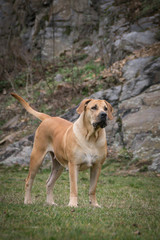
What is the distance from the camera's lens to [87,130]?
530 cm

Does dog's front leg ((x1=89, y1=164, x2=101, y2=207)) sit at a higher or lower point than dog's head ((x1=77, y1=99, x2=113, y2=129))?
lower

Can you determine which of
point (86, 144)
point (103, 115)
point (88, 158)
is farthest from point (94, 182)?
point (103, 115)

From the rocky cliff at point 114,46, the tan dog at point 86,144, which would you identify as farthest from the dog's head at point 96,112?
the rocky cliff at point 114,46

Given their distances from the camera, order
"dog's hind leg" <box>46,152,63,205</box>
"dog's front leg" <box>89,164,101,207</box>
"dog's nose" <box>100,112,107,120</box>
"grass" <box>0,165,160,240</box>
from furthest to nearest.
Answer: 1. "dog's hind leg" <box>46,152,63,205</box>
2. "dog's front leg" <box>89,164,101,207</box>
3. "dog's nose" <box>100,112,107,120</box>
4. "grass" <box>0,165,160,240</box>

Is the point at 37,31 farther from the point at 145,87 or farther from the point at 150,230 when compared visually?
the point at 150,230

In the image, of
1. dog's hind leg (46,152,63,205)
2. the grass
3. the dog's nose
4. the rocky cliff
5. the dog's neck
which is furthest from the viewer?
the rocky cliff

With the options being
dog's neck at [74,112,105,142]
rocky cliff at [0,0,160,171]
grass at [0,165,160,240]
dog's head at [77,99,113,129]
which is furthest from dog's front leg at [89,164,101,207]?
rocky cliff at [0,0,160,171]

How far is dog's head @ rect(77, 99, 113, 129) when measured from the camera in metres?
5.12

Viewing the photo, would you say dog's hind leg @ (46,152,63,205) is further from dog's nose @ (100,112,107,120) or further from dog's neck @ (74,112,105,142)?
dog's nose @ (100,112,107,120)

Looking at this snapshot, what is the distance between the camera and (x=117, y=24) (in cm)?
1703

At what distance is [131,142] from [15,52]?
470 inches

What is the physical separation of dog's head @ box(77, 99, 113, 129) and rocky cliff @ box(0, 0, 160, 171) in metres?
4.77

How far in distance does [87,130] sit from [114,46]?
11.1 metres

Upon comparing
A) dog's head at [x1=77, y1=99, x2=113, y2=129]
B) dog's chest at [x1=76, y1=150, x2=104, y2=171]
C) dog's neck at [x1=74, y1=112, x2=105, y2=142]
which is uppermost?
dog's head at [x1=77, y1=99, x2=113, y2=129]
